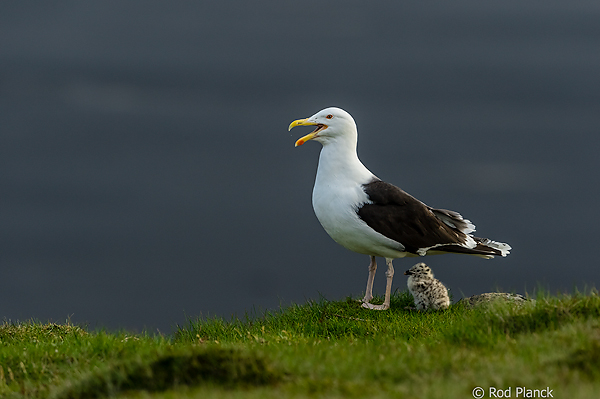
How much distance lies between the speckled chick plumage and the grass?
11.8 feet

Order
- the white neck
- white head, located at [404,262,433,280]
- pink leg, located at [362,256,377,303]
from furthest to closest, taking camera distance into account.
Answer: pink leg, located at [362,256,377,303], white head, located at [404,262,433,280], the white neck

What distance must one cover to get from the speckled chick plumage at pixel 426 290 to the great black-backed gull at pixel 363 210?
0.44 m

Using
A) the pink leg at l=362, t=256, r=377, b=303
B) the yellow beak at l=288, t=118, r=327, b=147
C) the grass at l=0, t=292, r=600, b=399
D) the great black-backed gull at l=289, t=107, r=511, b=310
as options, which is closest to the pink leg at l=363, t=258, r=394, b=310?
the great black-backed gull at l=289, t=107, r=511, b=310

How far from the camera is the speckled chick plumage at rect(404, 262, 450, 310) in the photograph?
11586 mm

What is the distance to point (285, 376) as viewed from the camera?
5.68m

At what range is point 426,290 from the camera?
11586mm

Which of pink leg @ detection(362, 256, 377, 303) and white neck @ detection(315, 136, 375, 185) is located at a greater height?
white neck @ detection(315, 136, 375, 185)

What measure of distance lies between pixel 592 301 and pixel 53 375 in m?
6.72

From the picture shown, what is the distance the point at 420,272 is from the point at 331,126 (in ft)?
10.9

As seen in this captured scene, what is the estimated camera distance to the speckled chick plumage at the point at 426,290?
38.0 ft

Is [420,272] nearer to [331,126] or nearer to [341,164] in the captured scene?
[341,164]

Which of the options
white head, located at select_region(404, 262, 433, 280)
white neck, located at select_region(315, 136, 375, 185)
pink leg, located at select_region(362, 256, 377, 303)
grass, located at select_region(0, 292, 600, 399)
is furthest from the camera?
pink leg, located at select_region(362, 256, 377, 303)

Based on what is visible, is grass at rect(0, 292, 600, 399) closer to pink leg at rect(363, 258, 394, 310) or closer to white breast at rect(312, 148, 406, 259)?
white breast at rect(312, 148, 406, 259)

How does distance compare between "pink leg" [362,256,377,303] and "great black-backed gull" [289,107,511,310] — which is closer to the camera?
"great black-backed gull" [289,107,511,310]
